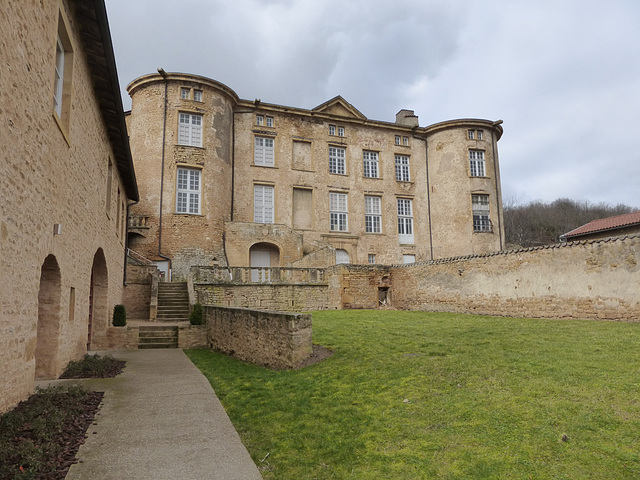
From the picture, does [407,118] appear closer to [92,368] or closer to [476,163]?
[476,163]

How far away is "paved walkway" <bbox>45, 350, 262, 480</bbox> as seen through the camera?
12.6ft

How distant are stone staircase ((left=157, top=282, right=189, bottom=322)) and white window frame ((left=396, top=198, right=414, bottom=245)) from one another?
1744 cm

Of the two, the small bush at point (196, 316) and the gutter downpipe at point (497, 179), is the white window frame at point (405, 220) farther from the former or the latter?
the small bush at point (196, 316)

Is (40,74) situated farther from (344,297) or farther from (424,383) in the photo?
(344,297)

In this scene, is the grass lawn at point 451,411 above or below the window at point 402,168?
Answer: below

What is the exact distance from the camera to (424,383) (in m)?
5.91

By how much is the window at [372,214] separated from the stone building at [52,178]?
20665mm

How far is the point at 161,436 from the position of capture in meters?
4.79

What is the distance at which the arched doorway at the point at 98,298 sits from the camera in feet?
39.0

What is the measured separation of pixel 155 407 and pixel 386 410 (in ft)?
10.7

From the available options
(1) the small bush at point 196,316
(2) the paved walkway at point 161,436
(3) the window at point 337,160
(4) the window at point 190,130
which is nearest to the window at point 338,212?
(3) the window at point 337,160

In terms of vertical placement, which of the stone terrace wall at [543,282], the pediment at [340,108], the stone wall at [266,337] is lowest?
the stone wall at [266,337]

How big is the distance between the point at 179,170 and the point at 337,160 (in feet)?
36.7

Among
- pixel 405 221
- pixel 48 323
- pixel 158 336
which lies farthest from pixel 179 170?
pixel 48 323
